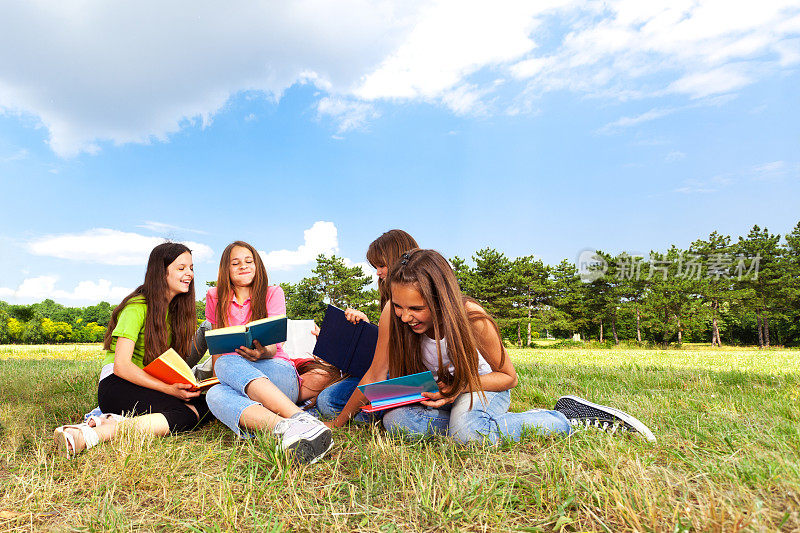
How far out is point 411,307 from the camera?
102 inches

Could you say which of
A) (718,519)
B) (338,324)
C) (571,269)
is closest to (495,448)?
(718,519)

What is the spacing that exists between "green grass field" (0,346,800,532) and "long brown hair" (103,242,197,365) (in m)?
0.73

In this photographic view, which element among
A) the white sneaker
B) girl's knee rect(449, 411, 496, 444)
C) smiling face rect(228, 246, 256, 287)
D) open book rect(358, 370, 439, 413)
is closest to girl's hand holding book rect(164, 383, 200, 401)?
smiling face rect(228, 246, 256, 287)

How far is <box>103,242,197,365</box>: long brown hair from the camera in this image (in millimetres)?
3348

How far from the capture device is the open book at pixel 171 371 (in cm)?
299

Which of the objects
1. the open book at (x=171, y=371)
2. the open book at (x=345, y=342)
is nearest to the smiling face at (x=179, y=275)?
the open book at (x=171, y=371)

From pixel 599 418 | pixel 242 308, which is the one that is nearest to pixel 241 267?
pixel 242 308

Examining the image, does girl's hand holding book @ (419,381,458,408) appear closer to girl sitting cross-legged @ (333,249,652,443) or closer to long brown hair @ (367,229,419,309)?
girl sitting cross-legged @ (333,249,652,443)

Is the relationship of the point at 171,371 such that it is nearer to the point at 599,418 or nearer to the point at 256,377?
the point at 256,377

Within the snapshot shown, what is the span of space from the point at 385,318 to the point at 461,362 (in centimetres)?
54

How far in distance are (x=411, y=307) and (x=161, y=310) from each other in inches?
73.1

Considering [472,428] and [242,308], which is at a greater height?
[242,308]

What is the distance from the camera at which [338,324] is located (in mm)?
3283

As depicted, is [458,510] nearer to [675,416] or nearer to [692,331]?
[675,416]
